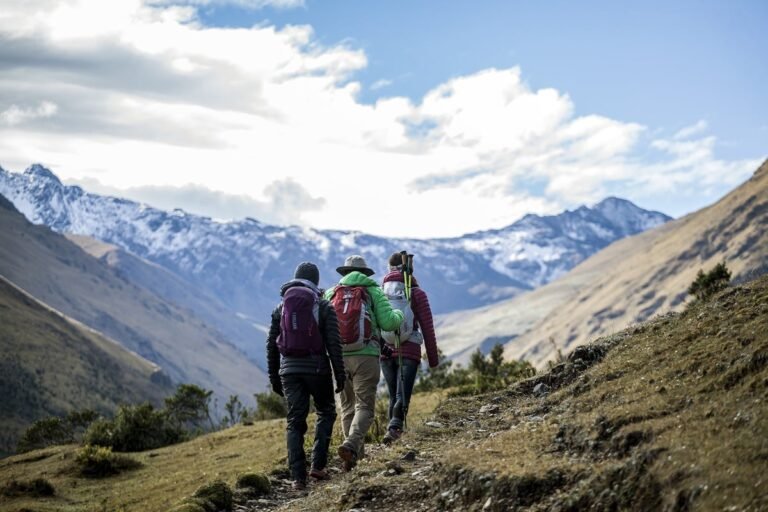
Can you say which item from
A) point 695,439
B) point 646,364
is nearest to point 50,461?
point 646,364

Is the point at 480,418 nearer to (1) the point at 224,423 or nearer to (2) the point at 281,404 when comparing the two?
(2) the point at 281,404

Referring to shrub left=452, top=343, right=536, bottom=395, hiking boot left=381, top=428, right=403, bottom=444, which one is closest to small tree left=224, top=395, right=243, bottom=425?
shrub left=452, top=343, right=536, bottom=395

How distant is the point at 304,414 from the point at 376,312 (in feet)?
7.09

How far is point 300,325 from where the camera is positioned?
13.7 meters

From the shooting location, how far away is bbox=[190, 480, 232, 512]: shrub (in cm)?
1353

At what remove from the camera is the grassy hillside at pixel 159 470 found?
16.7 metres

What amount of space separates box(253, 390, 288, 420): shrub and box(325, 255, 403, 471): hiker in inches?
741

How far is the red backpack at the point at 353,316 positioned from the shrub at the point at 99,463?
9743mm

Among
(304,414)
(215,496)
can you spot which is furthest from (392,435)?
(215,496)

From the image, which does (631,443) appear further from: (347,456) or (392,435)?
(392,435)

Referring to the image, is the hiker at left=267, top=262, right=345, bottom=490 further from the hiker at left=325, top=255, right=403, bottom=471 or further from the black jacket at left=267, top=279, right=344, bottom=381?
the hiker at left=325, top=255, right=403, bottom=471

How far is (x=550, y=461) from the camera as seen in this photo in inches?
373

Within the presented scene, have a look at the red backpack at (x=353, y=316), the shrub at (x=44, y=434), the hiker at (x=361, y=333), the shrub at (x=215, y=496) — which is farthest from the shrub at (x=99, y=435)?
the red backpack at (x=353, y=316)

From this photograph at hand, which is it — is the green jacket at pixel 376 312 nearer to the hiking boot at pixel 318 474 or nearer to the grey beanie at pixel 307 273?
the grey beanie at pixel 307 273
